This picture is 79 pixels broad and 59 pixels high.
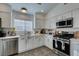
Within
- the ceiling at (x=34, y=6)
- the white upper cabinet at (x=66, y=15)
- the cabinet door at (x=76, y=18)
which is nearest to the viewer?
the ceiling at (x=34, y=6)

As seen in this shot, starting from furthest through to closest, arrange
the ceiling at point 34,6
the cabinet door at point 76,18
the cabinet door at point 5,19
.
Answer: the cabinet door at point 5,19
the cabinet door at point 76,18
the ceiling at point 34,6

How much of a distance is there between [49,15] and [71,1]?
1.98 feet

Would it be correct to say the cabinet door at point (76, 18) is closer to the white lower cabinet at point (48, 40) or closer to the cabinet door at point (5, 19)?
the white lower cabinet at point (48, 40)

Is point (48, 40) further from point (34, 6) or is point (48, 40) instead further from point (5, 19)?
point (5, 19)

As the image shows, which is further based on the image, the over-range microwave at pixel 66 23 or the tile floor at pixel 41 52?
the over-range microwave at pixel 66 23

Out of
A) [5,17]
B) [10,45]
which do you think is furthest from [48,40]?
[5,17]

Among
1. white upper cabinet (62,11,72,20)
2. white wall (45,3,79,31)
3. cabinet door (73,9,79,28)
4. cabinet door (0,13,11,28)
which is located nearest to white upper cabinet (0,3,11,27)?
cabinet door (0,13,11,28)

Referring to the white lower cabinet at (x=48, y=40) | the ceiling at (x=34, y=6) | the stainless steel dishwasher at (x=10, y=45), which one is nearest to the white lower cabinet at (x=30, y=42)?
the white lower cabinet at (x=48, y=40)

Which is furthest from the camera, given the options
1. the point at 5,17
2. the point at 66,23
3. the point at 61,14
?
the point at 5,17

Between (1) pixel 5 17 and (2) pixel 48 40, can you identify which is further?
(1) pixel 5 17

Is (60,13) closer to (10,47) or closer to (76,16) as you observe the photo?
(76,16)

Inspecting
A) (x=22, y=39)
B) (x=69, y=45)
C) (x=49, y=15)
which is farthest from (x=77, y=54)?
(x=22, y=39)

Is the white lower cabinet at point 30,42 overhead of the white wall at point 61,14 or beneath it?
beneath

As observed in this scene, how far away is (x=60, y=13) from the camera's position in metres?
2.18
